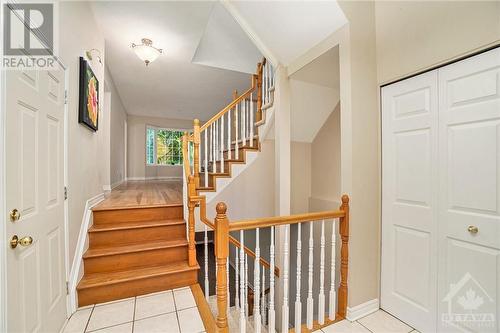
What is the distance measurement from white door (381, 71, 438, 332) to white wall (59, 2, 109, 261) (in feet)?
9.37

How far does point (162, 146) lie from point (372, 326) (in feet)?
25.6

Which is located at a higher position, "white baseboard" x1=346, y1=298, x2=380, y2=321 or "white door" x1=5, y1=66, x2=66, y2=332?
"white door" x1=5, y1=66, x2=66, y2=332

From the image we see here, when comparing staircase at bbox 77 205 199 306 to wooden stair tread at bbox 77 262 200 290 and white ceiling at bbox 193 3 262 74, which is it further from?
white ceiling at bbox 193 3 262 74

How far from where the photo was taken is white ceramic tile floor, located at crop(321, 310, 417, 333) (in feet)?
5.92

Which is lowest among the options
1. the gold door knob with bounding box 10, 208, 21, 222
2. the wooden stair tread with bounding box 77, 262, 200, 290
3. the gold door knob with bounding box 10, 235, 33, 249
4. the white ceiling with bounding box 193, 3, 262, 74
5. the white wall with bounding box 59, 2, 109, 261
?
the wooden stair tread with bounding box 77, 262, 200, 290

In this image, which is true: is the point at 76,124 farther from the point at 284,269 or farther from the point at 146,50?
the point at 284,269

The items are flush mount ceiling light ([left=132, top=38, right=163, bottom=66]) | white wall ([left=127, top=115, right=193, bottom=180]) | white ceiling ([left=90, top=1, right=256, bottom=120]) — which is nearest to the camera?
white ceiling ([left=90, top=1, right=256, bottom=120])

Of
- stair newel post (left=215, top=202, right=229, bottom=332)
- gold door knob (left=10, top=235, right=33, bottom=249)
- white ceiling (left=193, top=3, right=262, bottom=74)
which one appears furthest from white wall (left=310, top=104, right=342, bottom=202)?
gold door knob (left=10, top=235, right=33, bottom=249)

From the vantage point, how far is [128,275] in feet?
7.37

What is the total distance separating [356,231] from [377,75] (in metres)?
1.45

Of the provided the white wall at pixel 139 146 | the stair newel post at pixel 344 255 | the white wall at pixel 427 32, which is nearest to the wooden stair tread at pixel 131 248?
the stair newel post at pixel 344 255

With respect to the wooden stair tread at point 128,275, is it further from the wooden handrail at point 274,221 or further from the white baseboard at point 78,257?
the wooden handrail at point 274,221

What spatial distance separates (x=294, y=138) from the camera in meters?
3.79

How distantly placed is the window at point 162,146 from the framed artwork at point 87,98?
5303 mm
